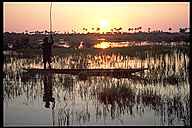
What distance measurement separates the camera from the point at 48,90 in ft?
34.9

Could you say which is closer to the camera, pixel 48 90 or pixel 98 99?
pixel 98 99

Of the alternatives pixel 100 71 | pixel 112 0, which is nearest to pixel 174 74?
pixel 100 71

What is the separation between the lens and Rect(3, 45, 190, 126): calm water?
7.54m

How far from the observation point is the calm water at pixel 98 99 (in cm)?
754

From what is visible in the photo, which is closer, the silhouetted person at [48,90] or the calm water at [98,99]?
the calm water at [98,99]

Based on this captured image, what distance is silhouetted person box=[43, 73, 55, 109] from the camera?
9.39 metres

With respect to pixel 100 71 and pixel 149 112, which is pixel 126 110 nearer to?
pixel 149 112

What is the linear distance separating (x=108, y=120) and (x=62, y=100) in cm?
231

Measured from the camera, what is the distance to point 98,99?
30.6 ft

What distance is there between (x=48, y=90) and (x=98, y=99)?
195 centimetres

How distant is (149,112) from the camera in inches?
312

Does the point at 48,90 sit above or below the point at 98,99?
above

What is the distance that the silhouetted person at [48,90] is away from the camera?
30.8ft

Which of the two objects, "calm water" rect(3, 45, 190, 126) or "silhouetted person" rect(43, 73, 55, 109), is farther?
"silhouetted person" rect(43, 73, 55, 109)
